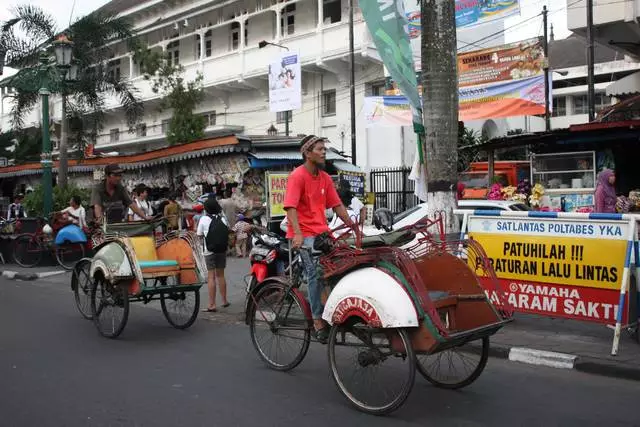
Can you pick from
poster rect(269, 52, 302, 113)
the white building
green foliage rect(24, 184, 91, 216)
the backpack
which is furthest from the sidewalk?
the white building

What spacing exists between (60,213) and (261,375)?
11.0 meters

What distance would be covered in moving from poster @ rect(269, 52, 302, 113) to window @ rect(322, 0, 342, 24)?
18.6 ft

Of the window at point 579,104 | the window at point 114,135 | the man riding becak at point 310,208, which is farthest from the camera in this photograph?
the window at point 579,104

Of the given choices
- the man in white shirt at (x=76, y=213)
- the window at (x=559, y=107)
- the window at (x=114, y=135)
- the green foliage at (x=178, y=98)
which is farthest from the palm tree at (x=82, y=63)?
the window at (x=559, y=107)

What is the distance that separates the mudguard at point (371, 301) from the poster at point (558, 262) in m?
1.79

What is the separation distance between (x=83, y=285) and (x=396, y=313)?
5275 mm

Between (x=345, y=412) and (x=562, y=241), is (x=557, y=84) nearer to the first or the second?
(x=562, y=241)

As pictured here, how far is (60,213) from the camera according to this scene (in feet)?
48.7

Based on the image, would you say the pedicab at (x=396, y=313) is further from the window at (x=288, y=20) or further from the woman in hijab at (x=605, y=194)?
the window at (x=288, y=20)

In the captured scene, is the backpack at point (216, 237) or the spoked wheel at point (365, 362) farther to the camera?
the backpack at point (216, 237)

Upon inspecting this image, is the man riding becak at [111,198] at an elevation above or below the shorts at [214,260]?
above

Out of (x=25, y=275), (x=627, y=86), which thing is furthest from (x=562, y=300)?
(x=627, y=86)

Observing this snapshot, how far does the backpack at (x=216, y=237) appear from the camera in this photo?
27.8 feet

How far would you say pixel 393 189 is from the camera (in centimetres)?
2080
